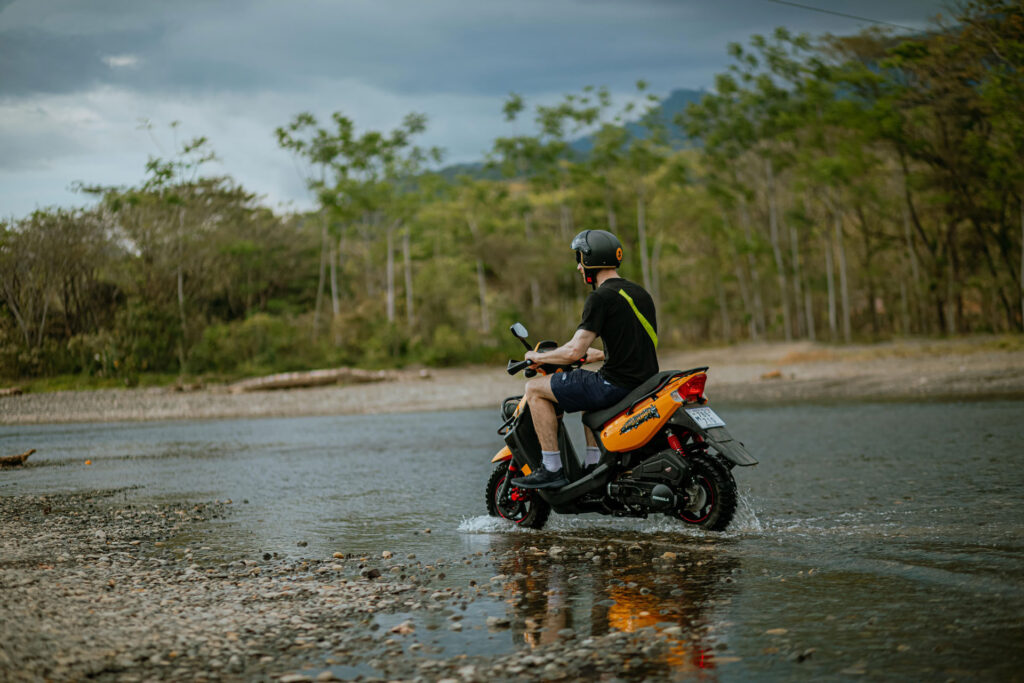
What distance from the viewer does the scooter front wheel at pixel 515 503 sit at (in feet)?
25.6

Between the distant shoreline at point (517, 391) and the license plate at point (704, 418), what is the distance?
14340 millimetres

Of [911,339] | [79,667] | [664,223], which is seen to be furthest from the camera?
[664,223]

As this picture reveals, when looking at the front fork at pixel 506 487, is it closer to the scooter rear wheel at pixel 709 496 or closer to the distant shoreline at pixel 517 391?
the scooter rear wheel at pixel 709 496

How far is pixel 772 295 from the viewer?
186 feet

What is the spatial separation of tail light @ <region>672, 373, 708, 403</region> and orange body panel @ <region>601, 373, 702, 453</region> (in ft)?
0.07

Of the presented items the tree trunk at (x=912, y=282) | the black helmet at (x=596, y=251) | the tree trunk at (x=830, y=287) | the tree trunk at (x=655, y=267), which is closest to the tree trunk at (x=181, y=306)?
the tree trunk at (x=655, y=267)

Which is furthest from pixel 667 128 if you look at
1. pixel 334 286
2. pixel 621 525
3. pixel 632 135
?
pixel 621 525

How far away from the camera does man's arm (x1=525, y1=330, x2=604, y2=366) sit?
7000 mm

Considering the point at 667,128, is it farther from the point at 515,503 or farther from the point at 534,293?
the point at 515,503

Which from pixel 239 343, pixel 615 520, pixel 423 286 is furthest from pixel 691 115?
pixel 615 520

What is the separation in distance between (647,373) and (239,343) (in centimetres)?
3091

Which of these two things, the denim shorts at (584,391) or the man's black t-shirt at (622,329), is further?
the denim shorts at (584,391)

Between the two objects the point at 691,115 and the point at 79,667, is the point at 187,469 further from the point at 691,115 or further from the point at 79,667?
the point at 691,115

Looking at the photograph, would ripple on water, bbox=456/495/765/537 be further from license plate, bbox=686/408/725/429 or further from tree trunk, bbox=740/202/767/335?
tree trunk, bbox=740/202/767/335
